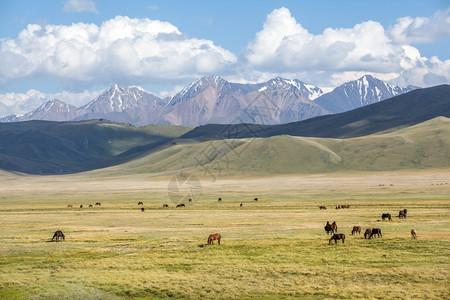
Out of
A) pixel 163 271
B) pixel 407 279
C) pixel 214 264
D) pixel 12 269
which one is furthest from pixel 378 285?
pixel 12 269

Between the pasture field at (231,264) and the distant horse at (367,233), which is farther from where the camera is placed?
the distant horse at (367,233)

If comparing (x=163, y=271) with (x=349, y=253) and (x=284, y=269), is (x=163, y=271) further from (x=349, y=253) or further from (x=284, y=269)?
(x=349, y=253)

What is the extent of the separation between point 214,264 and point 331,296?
10.5 m

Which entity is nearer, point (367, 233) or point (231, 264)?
point (231, 264)

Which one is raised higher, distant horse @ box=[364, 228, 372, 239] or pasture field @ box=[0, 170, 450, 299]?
distant horse @ box=[364, 228, 372, 239]

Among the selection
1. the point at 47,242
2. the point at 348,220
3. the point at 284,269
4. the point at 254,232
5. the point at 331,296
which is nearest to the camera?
the point at 331,296

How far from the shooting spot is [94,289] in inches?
1281

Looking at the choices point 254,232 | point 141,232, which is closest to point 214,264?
point 254,232

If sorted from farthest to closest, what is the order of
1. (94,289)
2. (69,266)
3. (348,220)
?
1. (348,220)
2. (69,266)
3. (94,289)

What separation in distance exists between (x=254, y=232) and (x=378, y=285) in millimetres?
24081

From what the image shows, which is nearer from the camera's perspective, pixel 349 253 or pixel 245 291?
pixel 245 291

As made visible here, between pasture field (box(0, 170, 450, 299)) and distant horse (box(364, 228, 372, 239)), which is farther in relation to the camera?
distant horse (box(364, 228, 372, 239))

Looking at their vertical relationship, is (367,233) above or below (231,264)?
above

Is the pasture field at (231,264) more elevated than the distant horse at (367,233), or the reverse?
the distant horse at (367,233)
